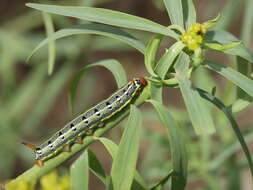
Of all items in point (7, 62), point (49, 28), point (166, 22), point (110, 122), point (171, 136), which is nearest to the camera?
point (171, 136)

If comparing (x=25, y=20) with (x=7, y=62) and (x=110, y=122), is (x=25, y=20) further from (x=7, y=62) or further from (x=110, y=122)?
(x=110, y=122)

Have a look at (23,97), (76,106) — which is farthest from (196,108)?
(76,106)

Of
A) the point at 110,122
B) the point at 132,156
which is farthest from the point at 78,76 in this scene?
the point at 132,156

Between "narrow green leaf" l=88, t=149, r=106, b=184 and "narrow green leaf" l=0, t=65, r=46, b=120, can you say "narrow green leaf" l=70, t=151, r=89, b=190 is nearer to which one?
"narrow green leaf" l=88, t=149, r=106, b=184

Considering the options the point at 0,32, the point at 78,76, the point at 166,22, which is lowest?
the point at 78,76

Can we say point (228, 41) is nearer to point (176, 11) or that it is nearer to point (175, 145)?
point (176, 11)

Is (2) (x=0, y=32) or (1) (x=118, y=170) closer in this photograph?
(1) (x=118, y=170)
